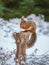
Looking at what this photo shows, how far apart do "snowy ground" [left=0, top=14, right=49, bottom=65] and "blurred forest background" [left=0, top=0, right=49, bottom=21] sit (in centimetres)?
8

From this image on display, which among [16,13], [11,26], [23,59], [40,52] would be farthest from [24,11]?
[23,59]

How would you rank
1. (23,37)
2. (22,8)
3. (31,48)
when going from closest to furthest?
(23,37) → (31,48) → (22,8)

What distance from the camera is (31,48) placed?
1.45m

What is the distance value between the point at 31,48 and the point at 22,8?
2.02 ft

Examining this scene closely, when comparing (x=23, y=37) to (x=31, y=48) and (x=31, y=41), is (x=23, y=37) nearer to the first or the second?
(x=31, y=41)

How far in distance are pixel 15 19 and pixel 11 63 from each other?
55 centimetres

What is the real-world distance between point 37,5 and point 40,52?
2.10ft

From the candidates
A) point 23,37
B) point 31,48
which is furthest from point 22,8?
point 23,37

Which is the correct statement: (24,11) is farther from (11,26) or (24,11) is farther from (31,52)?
(31,52)

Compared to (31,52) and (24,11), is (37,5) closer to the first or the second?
(24,11)

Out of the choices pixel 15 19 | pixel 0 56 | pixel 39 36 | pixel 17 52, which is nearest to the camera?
pixel 17 52

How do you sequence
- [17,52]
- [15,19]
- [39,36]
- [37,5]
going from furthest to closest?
1. [37,5]
2. [15,19]
3. [39,36]
4. [17,52]

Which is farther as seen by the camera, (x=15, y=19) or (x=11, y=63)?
(x=15, y=19)

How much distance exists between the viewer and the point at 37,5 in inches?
82.7
